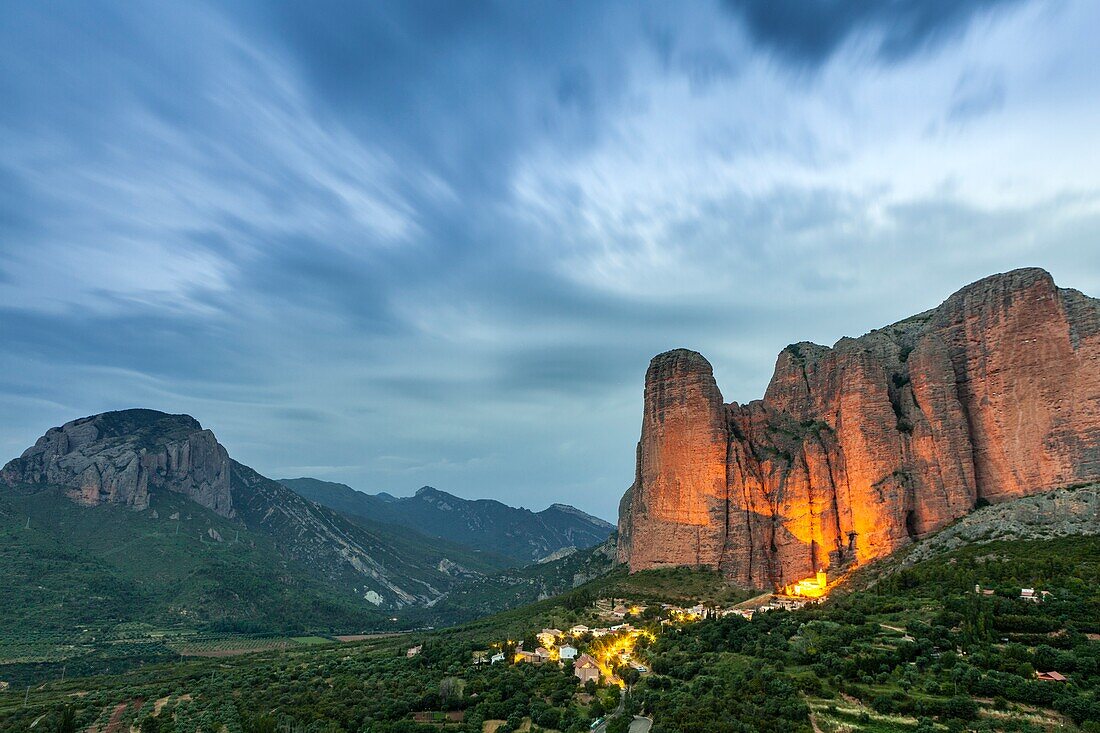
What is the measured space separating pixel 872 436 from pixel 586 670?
44187 mm

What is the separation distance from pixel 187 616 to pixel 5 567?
38.5 meters

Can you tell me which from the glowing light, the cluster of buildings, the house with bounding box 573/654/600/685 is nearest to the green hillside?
the house with bounding box 573/654/600/685

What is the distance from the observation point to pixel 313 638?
135 metres

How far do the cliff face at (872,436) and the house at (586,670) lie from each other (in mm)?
28345

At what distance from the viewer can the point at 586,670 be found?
173 ft

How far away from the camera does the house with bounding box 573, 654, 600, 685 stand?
51.6 meters

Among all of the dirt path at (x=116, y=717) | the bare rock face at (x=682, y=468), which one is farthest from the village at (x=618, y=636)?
the dirt path at (x=116, y=717)

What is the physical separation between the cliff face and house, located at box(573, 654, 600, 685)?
2834cm

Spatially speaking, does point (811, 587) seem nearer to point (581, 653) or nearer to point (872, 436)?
point (872, 436)

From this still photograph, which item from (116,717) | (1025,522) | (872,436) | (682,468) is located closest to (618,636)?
(682,468)

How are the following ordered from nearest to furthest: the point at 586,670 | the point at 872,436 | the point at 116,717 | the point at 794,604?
the point at 586,670 → the point at 794,604 → the point at 116,717 → the point at 872,436

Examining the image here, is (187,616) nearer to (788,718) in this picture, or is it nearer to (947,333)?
(788,718)

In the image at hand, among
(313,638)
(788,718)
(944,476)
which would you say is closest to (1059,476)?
(944,476)

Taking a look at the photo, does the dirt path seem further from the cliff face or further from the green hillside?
the cliff face
